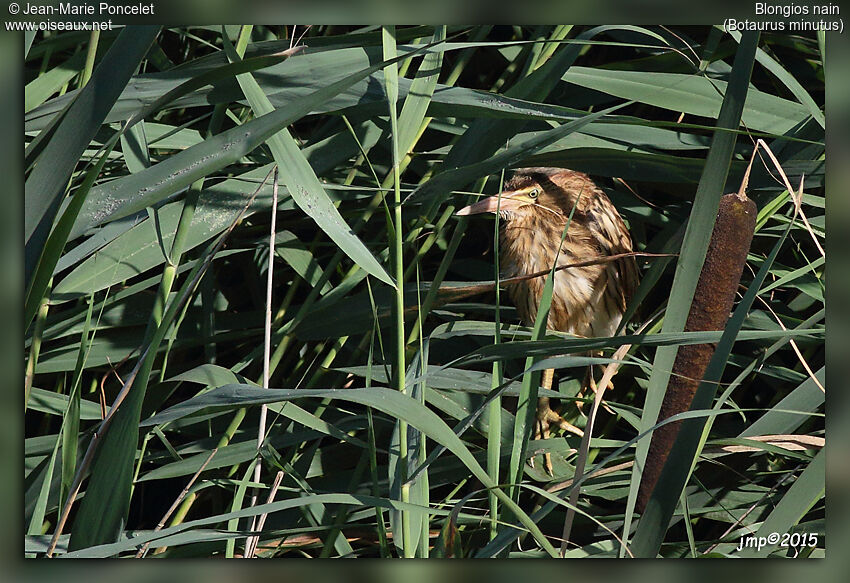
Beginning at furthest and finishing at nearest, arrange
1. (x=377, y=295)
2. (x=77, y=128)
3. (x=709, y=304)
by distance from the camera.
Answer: (x=377, y=295), (x=709, y=304), (x=77, y=128)

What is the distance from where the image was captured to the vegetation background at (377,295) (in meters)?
A: 0.77

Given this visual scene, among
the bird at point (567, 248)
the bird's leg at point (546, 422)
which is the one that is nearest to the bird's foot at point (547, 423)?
the bird's leg at point (546, 422)

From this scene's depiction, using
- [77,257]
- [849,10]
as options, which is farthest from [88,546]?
[849,10]

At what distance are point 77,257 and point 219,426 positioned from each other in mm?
322

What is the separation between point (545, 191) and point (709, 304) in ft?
2.22

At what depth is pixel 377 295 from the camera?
118cm

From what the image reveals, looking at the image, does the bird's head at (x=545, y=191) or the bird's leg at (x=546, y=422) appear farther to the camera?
the bird's head at (x=545, y=191)

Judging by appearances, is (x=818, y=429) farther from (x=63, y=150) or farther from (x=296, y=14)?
→ (x=63, y=150)

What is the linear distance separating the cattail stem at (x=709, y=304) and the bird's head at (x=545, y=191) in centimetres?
59

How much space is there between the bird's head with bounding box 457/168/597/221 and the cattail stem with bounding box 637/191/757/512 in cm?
59

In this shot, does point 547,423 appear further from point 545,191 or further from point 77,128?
point 77,128

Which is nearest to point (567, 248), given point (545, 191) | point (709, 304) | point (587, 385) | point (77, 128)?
point (545, 191)

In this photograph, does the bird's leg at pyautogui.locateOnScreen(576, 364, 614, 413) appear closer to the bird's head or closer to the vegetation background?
the vegetation background

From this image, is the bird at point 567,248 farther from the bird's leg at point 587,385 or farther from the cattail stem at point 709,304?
the cattail stem at point 709,304
